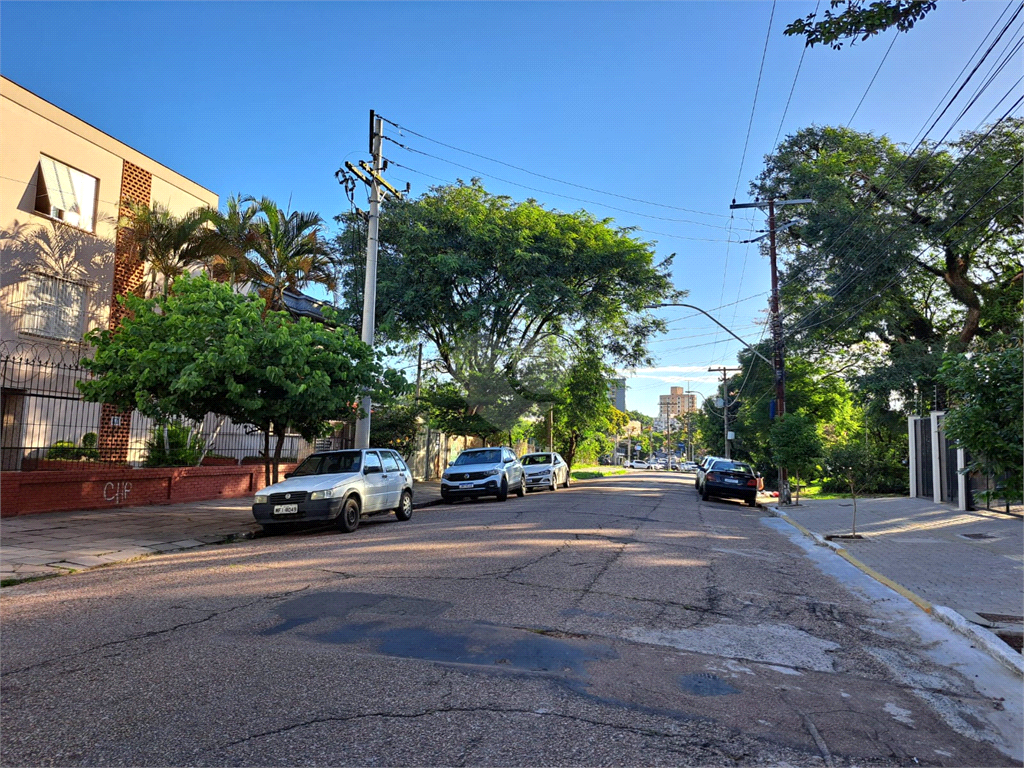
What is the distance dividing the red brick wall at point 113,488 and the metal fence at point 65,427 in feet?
2.32


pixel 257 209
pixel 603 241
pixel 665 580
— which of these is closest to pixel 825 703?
pixel 665 580

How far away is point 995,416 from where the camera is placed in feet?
18.2

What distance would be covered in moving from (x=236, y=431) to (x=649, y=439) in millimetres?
141168

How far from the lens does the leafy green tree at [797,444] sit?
72.3 ft

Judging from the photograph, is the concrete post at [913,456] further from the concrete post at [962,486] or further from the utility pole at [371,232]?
the utility pole at [371,232]

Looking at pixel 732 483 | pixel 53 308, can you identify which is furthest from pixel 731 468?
pixel 53 308

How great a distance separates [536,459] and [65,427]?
16.8 meters

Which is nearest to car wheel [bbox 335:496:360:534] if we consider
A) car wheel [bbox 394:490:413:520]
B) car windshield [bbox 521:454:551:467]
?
car wheel [bbox 394:490:413:520]

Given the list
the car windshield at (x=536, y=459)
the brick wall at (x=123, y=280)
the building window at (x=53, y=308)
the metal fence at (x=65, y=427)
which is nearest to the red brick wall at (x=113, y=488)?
the metal fence at (x=65, y=427)

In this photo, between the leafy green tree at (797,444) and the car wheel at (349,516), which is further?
the leafy green tree at (797,444)

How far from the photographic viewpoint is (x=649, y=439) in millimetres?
157125

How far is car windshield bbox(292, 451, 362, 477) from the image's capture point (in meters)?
13.2

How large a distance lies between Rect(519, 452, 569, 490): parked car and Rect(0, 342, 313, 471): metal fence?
11.9m

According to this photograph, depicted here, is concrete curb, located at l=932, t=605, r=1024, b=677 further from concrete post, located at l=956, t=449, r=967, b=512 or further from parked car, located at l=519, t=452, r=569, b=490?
parked car, located at l=519, t=452, r=569, b=490
